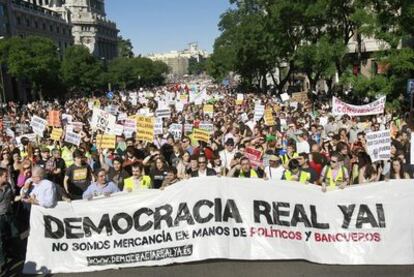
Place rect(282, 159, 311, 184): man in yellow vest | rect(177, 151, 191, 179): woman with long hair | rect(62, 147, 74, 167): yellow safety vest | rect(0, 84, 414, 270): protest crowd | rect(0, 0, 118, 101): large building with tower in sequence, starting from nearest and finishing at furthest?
rect(0, 84, 414, 270): protest crowd → rect(282, 159, 311, 184): man in yellow vest → rect(177, 151, 191, 179): woman with long hair → rect(62, 147, 74, 167): yellow safety vest → rect(0, 0, 118, 101): large building with tower

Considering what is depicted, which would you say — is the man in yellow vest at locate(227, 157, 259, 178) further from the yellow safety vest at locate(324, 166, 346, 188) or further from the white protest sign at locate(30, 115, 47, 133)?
the white protest sign at locate(30, 115, 47, 133)

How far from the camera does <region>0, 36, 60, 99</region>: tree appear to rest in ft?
192

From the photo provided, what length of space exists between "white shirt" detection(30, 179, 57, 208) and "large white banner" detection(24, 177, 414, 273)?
97 millimetres

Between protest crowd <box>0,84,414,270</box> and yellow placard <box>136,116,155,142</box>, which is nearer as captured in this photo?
protest crowd <box>0,84,414,270</box>

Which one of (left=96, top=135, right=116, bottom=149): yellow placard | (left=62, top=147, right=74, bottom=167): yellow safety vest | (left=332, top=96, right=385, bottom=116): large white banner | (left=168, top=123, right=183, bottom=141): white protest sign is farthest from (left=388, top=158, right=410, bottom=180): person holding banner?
(left=168, top=123, right=183, bottom=141): white protest sign

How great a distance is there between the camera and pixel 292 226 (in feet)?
24.2

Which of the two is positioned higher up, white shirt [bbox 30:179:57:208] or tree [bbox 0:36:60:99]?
tree [bbox 0:36:60:99]

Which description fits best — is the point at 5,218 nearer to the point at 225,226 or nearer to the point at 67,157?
the point at 225,226

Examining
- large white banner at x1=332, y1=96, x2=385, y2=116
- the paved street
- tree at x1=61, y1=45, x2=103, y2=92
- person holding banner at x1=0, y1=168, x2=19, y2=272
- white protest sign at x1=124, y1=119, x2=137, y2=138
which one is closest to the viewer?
the paved street

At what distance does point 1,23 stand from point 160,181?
74450 mm

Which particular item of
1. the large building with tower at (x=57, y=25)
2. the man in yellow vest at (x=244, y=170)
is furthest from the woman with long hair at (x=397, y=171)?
the large building with tower at (x=57, y=25)

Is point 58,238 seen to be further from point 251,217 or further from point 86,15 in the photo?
point 86,15

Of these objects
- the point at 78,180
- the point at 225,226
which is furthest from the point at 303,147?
the point at 78,180

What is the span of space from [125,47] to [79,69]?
82272mm
